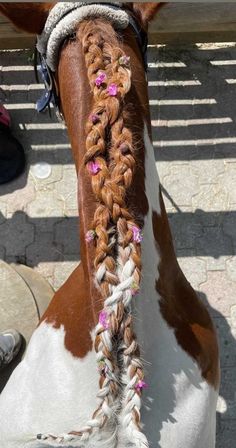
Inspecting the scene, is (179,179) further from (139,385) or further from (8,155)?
(139,385)

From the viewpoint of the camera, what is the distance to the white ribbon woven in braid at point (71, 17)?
1405mm

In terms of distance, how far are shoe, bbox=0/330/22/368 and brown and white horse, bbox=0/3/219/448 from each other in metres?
0.88

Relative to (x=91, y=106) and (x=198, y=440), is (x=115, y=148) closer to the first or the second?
(x=91, y=106)

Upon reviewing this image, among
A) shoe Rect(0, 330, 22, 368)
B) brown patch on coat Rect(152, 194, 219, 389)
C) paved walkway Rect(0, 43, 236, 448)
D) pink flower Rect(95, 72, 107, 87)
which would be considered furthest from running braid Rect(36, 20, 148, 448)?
paved walkway Rect(0, 43, 236, 448)

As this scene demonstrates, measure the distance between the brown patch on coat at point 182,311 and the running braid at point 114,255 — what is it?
0.25 metres

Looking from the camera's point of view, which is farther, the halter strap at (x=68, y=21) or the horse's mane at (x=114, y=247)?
the halter strap at (x=68, y=21)

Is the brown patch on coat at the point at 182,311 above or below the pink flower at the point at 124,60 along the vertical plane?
below

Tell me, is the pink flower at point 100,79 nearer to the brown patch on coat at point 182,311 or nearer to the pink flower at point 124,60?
the pink flower at point 124,60

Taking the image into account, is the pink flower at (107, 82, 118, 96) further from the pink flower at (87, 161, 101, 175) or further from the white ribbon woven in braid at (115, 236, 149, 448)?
the white ribbon woven in braid at (115, 236, 149, 448)

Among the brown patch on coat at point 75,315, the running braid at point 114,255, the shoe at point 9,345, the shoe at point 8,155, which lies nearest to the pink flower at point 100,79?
the running braid at point 114,255

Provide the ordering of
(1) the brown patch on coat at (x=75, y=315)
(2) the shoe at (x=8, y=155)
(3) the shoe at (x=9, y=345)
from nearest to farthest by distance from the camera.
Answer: (1) the brown patch on coat at (x=75, y=315)
(3) the shoe at (x=9, y=345)
(2) the shoe at (x=8, y=155)

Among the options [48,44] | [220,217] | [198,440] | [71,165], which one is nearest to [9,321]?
[71,165]

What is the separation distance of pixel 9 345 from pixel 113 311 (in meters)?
1.45

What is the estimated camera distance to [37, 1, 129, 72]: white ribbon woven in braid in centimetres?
141
